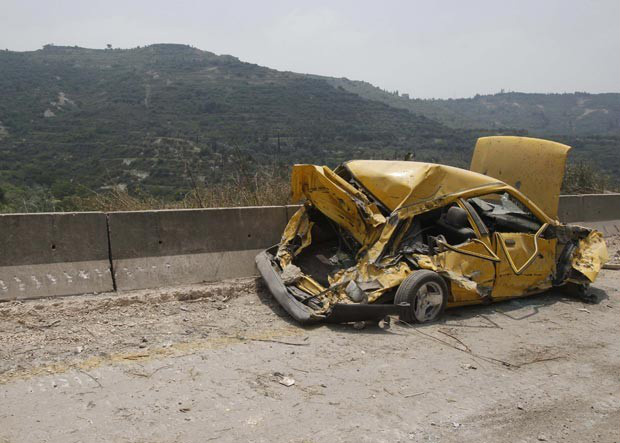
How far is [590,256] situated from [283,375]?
16.6 ft

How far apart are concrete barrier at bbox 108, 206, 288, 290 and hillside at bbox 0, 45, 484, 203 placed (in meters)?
1.81

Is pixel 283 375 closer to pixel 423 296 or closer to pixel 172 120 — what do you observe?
pixel 423 296

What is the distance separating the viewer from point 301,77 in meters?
98.8

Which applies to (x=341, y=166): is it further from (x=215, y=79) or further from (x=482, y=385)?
(x=215, y=79)

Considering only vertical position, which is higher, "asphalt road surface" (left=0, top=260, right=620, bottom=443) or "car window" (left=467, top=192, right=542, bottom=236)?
"car window" (left=467, top=192, right=542, bottom=236)

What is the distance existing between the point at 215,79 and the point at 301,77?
50.7ft

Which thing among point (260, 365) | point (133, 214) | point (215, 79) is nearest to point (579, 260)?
point (260, 365)

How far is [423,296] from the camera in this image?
234 inches

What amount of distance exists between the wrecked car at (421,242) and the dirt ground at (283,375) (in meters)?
0.33

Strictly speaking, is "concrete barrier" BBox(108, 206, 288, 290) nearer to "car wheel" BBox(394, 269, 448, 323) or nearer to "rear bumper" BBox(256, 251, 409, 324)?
"rear bumper" BBox(256, 251, 409, 324)

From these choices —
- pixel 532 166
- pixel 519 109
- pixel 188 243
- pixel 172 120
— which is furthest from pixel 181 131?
pixel 519 109

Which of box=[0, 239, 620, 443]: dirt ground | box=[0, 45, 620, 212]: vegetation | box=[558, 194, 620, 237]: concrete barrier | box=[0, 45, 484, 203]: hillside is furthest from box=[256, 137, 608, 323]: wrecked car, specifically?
box=[558, 194, 620, 237]: concrete barrier

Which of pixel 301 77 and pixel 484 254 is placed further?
pixel 301 77

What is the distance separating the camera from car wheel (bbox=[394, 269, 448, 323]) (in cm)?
577
